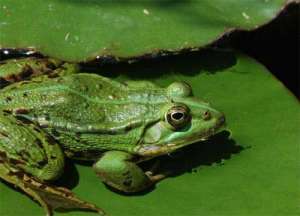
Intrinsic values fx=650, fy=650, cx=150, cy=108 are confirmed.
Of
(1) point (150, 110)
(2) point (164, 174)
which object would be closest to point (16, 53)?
(1) point (150, 110)

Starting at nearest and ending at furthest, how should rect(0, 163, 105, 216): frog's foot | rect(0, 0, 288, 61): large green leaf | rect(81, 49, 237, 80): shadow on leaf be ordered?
rect(0, 163, 105, 216): frog's foot, rect(0, 0, 288, 61): large green leaf, rect(81, 49, 237, 80): shadow on leaf

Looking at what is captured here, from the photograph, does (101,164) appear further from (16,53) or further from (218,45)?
(218,45)

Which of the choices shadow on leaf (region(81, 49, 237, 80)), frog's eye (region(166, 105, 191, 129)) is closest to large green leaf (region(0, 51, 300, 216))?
shadow on leaf (region(81, 49, 237, 80))

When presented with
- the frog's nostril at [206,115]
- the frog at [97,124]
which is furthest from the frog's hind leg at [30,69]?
the frog's nostril at [206,115]

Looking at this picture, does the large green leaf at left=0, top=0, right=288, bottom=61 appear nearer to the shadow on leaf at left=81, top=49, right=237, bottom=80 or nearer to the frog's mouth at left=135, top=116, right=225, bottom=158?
the shadow on leaf at left=81, top=49, right=237, bottom=80

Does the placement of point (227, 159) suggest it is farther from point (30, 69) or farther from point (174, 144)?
point (30, 69)
